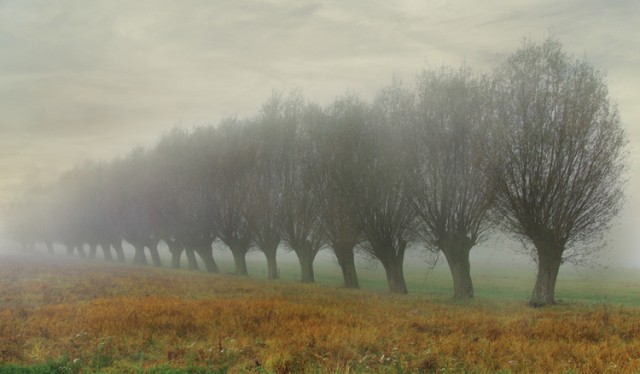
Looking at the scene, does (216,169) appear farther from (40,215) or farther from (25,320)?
(40,215)

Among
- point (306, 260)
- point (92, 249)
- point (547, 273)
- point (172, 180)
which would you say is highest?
point (172, 180)

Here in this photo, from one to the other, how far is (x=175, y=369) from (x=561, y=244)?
72.0 feet

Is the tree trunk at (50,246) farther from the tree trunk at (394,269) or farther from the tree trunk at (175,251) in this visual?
the tree trunk at (394,269)

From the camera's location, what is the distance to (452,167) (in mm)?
26109

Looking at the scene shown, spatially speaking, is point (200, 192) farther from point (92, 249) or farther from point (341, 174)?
point (92, 249)

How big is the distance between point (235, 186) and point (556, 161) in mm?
26399

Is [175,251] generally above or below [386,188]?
below

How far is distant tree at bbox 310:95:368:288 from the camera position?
100ft

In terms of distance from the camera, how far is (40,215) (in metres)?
102

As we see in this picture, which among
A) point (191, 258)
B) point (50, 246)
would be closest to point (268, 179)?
point (191, 258)

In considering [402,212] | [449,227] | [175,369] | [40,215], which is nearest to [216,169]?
[402,212]

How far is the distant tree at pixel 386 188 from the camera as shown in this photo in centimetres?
2864

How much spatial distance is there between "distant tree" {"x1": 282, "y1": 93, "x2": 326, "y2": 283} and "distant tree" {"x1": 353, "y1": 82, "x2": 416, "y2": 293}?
609 centimetres

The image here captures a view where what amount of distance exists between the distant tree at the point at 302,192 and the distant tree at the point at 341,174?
143 cm
